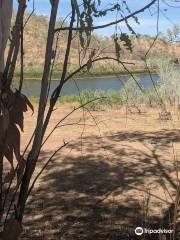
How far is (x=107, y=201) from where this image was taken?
4332 mm

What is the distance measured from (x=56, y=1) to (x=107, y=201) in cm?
298

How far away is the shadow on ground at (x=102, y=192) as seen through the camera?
3.61m

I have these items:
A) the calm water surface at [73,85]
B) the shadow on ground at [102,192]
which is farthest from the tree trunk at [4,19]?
the shadow on ground at [102,192]

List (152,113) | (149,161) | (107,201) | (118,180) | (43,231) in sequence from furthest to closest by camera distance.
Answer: (152,113), (149,161), (118,180), (107,201), (43,231)

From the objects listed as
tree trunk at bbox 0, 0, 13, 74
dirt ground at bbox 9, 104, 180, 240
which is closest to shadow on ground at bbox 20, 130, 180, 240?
dirt ground at bbox 9, 104, 180, 240

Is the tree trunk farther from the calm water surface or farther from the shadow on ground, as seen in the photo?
the shadow on ground

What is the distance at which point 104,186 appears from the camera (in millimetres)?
4844

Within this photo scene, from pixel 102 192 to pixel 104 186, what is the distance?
0.70 feet

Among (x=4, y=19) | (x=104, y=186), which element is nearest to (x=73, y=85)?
(x=104, y=186)

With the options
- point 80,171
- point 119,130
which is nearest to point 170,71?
point 119,130

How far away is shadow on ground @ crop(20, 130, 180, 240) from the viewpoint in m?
3.61

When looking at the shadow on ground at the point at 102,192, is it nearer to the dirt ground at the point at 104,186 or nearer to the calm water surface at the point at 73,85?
the dirt ground at the point at 104,186

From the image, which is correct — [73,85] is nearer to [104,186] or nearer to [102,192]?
[104,186]

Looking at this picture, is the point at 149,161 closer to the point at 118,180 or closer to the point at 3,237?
the point at 118,180
